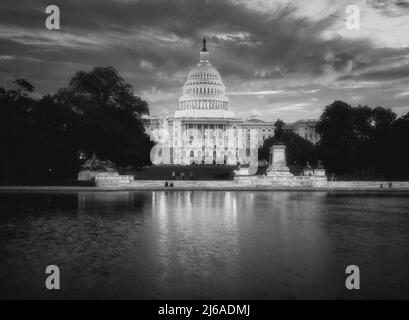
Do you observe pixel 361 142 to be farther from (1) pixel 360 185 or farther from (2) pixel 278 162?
(2) pixel 278 162

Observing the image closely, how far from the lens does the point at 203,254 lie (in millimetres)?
14438

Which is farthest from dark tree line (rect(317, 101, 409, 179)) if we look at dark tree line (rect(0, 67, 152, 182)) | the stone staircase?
dark tree line (rect(0, 67, 152, 182))

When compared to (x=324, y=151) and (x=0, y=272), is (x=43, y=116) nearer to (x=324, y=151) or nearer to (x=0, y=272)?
(x=324, y=151)

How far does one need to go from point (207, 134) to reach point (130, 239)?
466ft

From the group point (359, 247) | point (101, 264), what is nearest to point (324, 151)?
point (359, 247)

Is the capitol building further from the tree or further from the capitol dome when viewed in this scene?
the tree

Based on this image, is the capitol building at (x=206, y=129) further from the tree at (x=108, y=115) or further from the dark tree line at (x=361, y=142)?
the tree at (x=108, y=115)

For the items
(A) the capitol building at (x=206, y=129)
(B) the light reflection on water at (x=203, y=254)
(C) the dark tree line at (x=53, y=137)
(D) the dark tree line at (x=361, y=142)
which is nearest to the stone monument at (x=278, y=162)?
(D) the dark tree line at (x=361, y=142)

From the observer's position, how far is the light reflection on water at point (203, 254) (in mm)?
10891

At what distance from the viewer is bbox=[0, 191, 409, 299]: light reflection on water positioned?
1089 cm

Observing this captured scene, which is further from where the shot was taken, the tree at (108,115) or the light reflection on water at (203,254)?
the tree at (108,115)

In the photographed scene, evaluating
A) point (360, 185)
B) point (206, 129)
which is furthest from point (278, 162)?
point (206, 129)

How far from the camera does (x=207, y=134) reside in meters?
→ 158

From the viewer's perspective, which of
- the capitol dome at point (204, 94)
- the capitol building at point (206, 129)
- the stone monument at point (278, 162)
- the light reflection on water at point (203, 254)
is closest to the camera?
the light reflection on water at point (203, 254)
